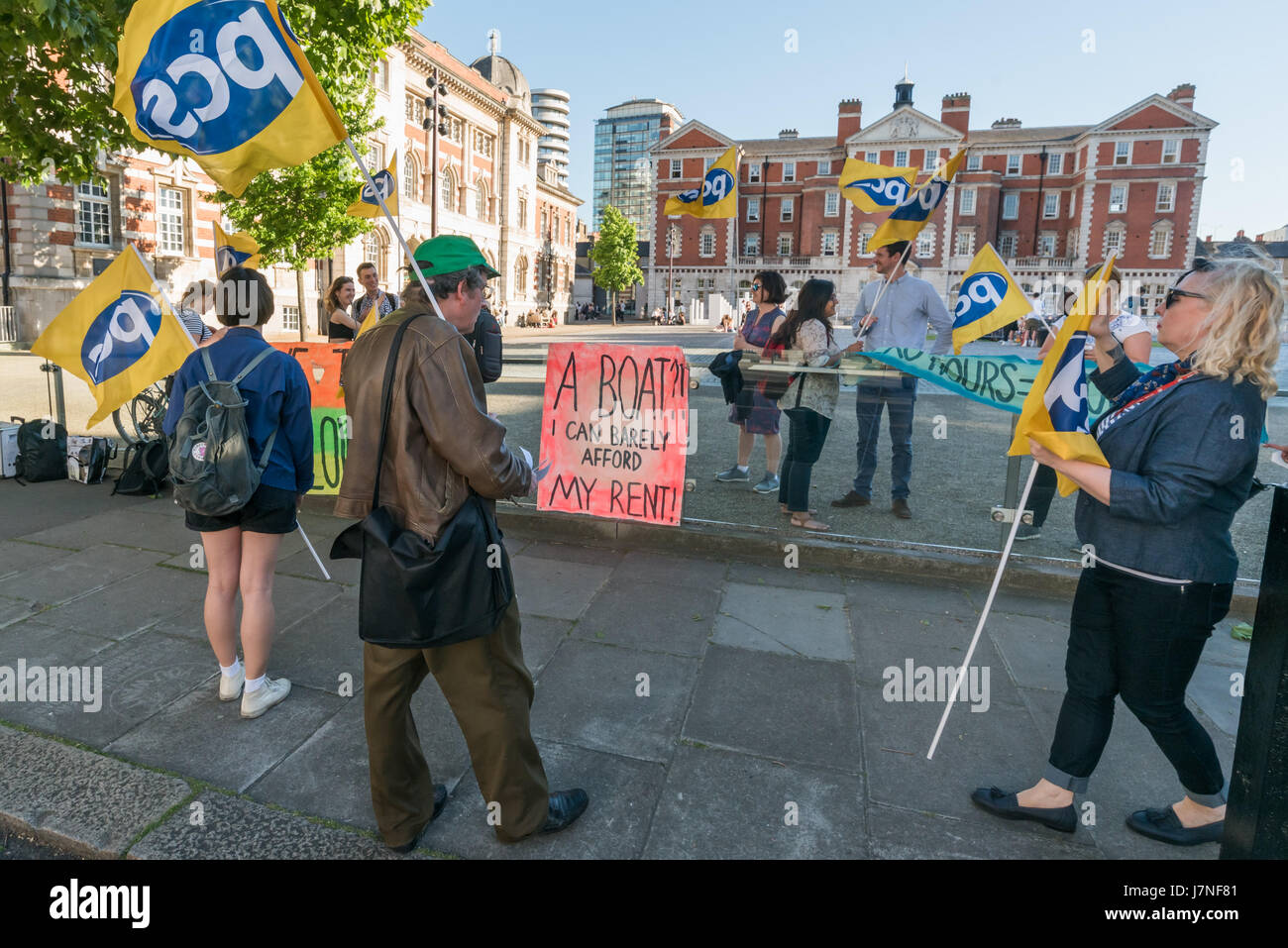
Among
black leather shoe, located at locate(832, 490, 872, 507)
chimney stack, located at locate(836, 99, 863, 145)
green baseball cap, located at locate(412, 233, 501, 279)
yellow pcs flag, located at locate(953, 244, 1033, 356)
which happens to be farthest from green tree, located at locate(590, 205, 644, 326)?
green baseball cap, located at locate(412, 233, 501, 279)

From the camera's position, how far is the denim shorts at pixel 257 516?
3469 mm

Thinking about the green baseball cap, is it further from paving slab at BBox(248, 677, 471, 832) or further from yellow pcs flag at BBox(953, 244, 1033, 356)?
yellow pcs flag at BBox(953, 244, 1033, 356)

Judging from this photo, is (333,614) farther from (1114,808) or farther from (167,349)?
(1114,808)

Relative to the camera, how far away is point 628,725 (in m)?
3.59

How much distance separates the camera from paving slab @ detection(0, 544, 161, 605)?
195 inches

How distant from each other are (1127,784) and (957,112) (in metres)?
82.8

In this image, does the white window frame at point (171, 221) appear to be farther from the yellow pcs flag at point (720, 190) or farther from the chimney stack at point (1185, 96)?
the chimney stack at point (1185, 96)

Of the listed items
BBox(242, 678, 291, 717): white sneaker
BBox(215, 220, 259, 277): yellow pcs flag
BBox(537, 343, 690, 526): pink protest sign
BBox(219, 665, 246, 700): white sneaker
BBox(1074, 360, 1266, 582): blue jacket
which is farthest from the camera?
BBox(537, 343, 690, 526): pink protest sign

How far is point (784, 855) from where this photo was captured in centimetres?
274

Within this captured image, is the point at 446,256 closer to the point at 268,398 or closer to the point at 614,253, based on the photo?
the point at 268,398

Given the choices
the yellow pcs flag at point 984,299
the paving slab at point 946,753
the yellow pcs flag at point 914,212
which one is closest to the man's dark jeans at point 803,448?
the yellow pcs flag at point 984,299

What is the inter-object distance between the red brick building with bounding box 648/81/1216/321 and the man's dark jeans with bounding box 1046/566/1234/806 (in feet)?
211

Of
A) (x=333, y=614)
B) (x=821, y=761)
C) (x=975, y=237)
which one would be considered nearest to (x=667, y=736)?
(x=821, y=761)

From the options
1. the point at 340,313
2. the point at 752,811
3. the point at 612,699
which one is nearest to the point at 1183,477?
the point at 752,811
